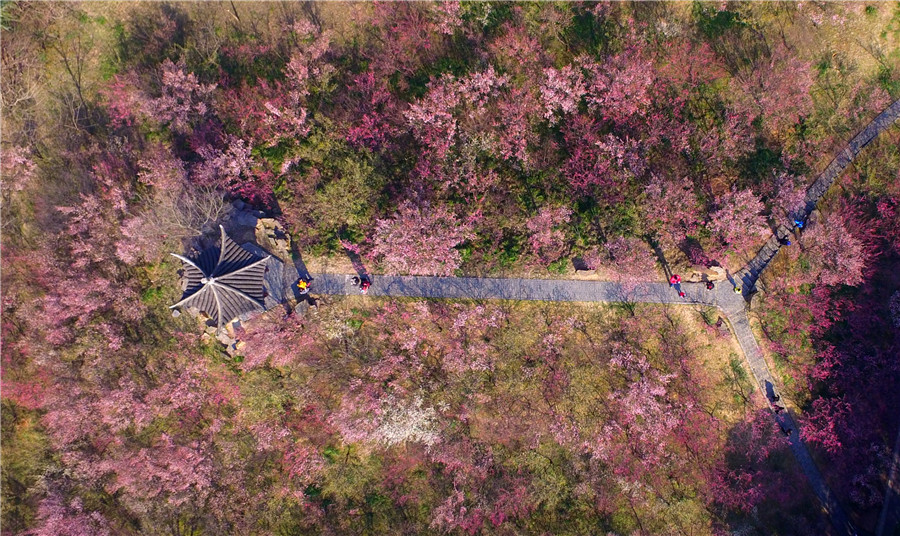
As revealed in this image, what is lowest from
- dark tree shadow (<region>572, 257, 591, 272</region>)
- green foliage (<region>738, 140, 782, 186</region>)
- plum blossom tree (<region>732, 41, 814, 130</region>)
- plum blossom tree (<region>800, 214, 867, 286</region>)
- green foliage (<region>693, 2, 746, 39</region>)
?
dark tree shadow (<region>572, 257, 591, 272</region>)

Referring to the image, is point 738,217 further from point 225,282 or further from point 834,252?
point 225,282

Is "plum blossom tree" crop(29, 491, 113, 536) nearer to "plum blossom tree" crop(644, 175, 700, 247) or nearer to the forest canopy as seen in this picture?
the forest canopy

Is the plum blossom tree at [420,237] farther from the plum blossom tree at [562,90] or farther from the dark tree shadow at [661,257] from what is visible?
the dark tree shadow at [661,257]

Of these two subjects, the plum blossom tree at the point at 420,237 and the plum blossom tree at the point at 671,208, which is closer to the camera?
the plum blossom tree at the point at 420,237

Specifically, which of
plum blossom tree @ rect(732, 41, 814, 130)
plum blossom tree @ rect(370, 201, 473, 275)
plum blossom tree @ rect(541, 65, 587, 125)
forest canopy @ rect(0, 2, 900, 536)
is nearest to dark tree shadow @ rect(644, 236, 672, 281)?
forest canopy @ rect(0, 2, 900, 536)

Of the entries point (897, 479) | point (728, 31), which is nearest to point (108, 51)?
point (728, 31)

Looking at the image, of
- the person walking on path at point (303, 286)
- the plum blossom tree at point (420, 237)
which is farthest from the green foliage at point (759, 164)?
the person walking on path at point (303, 286)
